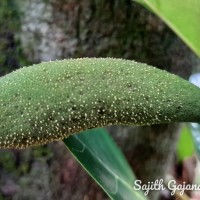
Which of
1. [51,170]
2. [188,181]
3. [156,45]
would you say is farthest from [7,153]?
[188,181]

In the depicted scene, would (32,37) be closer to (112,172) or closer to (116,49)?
(116,49)

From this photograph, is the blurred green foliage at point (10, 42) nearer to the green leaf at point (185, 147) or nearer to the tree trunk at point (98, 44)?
the tree trunk at point (98, 44)

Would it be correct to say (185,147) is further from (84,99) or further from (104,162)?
(84,99)

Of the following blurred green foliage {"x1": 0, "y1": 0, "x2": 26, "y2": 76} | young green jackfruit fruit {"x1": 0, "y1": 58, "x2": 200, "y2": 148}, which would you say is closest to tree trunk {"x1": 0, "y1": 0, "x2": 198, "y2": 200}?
blurred green foliage {"x1": 0, "y1": 0, "x2": 26, "y2": 76}

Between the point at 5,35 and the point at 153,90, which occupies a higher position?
the point at 5,35

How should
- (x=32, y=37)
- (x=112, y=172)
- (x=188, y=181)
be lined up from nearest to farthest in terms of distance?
(x=112, y=172) → (x=32, y=37) → (x=188, y=181)

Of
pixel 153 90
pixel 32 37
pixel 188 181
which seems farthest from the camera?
pixel 188 181

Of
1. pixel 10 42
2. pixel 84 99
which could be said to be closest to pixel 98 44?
pixel 10 42
